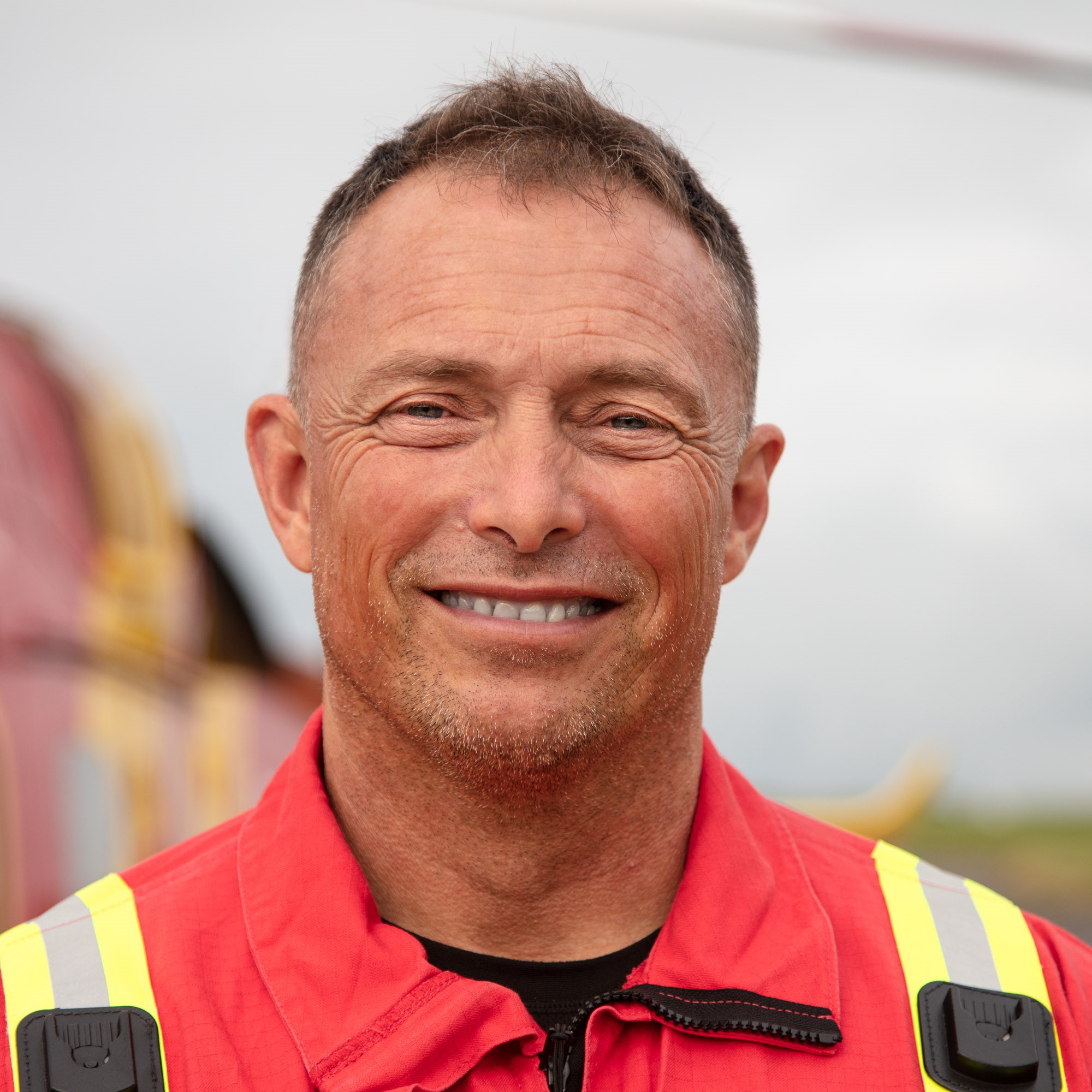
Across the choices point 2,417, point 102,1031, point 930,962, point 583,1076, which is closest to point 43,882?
point 2,417

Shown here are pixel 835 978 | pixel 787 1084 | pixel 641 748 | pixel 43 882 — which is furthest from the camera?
pixel 43 882

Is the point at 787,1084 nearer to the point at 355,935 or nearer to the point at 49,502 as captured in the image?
the point at 355,935

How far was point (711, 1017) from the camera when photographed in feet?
5.71

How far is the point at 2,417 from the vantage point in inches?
168

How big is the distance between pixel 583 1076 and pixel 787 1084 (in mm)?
318

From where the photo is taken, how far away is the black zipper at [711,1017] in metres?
1.71

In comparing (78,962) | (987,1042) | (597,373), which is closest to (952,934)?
(987,1042)

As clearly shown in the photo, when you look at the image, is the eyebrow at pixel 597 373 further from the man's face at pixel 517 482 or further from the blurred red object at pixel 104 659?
the blurred red object at pixel 104 659

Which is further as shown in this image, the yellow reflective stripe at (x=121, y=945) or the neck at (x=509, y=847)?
the neck at (x=509, y=847)

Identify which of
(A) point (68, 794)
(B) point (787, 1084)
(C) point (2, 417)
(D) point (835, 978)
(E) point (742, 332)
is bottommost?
(B) point (787, 1084)

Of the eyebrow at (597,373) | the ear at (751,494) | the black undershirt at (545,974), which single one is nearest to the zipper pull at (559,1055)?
the black undershirt at (545,974)

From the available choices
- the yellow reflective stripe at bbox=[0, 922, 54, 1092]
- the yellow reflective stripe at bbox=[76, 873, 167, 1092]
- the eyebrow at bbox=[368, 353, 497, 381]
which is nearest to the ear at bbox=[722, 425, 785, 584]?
the eyebrow at bbox=[368, 353, 497, 381]

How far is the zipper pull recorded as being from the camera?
1.69 metres

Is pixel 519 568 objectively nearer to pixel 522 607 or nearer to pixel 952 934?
pixel 522 607
